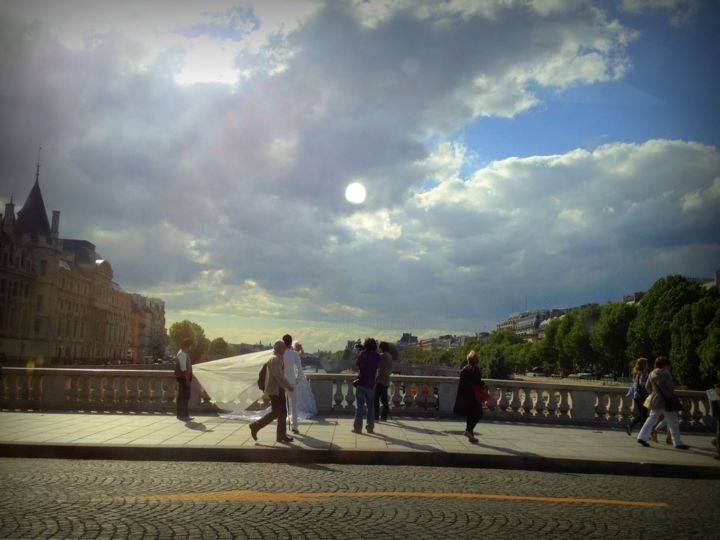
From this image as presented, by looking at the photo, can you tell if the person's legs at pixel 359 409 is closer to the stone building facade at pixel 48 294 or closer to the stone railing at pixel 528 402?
the stone railing at pixel 528 402

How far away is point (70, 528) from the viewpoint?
580cm

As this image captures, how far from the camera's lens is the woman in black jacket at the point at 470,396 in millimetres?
12234

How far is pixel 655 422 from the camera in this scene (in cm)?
1266

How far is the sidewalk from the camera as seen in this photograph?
33.7ft

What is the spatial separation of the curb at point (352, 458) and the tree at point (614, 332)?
276 feet

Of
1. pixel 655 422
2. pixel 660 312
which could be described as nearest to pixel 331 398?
pixel 655 422

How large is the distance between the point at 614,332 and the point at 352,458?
8839 centimetres

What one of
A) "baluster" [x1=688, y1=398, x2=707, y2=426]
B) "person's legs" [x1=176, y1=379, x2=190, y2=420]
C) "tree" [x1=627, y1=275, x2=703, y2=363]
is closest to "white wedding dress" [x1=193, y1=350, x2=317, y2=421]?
"person's legs" [x1=176, y1=379, x2=190, y2=420]

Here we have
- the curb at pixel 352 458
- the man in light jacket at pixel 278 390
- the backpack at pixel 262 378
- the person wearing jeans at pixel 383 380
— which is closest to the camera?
the curb at pixel 352 458

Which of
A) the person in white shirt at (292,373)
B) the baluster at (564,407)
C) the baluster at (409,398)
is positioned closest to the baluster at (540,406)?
the baluster at (564,407)

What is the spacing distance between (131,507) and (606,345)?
308 ft

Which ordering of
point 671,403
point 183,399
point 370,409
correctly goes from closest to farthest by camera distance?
point 671,403
point 370,409
point 183,399

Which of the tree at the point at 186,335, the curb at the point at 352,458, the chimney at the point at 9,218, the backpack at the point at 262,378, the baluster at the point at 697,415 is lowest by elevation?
the curb at the point at 352,458

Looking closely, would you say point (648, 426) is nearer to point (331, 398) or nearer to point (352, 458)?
point (352, 458)
